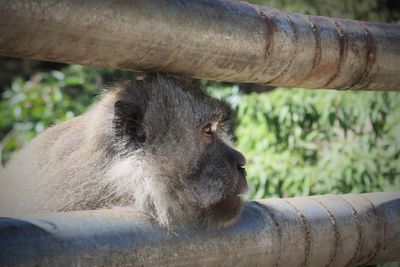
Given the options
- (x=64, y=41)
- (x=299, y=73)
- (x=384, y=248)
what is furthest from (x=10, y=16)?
(x=384, y=248)

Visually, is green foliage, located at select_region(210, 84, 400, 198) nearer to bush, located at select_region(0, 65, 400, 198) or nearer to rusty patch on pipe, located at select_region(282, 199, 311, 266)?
bush, located at select_region(0, 65, 400, 198)

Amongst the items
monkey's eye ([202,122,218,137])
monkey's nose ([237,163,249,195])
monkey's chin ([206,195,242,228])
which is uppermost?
monkey's eye ([202,122,218,137])

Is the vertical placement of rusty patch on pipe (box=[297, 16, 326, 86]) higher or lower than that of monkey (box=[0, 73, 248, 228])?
higher

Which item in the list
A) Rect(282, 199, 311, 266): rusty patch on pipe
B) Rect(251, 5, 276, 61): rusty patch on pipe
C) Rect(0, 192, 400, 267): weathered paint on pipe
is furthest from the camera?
Rect(282, 199, 311, 266): rusty patch on pipe

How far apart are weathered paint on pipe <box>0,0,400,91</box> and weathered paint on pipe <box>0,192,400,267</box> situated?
0.40 metres

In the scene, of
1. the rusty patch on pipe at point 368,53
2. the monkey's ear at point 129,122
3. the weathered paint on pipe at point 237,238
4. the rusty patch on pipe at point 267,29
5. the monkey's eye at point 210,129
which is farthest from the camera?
the monkey's eye at point 210,129

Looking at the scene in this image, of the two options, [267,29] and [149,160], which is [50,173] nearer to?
[149,160]

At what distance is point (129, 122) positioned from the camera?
216 centimetres

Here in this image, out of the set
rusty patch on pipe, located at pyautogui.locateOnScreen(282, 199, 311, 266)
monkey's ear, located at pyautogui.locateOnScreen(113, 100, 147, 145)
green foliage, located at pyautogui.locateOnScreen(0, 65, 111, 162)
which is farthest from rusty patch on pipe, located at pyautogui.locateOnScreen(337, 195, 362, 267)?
green foliage, located at pyautogui.locateOnScreen(0, 65, 111, 162)

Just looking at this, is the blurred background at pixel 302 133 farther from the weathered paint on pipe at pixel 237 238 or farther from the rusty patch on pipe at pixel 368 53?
the rusty patch on pipe at pixel 368 53

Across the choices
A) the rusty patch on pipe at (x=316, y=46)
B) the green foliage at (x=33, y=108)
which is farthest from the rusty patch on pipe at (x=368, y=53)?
the green foliage at (x=33, y=108)

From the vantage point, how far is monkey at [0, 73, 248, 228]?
2078mm

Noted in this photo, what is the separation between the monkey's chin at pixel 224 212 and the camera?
1727 mm

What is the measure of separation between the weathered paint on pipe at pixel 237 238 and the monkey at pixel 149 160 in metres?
0.25
